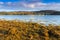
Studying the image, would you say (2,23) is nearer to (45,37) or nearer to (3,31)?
(3,31)

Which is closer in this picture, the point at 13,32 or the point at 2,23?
the point at 13,32

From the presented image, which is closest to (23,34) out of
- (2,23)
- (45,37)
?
(45,37)

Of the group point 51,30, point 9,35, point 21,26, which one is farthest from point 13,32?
point 51,30

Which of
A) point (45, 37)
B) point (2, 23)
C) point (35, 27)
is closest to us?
point (45, 37)

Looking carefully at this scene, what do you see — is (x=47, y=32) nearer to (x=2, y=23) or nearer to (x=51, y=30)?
(x=51, y=30)

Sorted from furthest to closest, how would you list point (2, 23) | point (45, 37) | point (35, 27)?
point (2, 23), point (35, 27), point (45, 37)

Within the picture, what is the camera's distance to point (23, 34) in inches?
416

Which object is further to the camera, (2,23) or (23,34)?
(2,23)

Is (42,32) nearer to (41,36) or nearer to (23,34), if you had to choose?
(41,36)

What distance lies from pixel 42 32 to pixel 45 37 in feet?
1.21

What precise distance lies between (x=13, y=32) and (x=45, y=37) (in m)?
1.51

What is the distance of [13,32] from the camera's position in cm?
1047

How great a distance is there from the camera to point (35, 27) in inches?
434

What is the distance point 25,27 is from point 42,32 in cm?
100
